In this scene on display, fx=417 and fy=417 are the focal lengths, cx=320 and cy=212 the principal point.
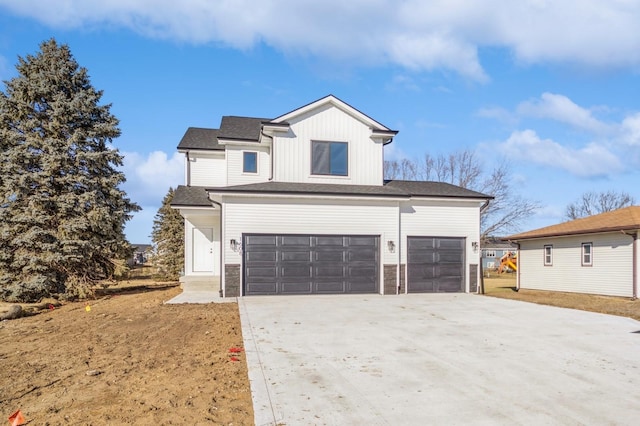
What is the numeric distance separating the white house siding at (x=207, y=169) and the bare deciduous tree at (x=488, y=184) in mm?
24417

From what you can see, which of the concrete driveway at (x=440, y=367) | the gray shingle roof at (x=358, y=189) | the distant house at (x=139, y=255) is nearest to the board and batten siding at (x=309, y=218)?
the gray shingle roof at (x=358, y=189)

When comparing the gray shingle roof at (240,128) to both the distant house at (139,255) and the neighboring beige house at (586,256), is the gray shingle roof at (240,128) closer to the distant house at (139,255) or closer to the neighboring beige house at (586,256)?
the distant house at (139,255)

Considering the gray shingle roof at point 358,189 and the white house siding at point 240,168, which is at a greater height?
the white house siding at point 240,168

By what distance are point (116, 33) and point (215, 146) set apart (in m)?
6.41

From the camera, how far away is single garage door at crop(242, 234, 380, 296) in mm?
14602

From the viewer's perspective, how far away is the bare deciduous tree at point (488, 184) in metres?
36.3

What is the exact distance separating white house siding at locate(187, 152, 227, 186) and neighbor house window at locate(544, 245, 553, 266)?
661 inches

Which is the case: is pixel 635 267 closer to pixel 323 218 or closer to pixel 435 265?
pixel 435 265

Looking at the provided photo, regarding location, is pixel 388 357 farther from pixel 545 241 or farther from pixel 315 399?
pixel 545 241

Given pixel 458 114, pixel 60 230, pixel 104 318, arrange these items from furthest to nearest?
pixel 458 114, pixel 60 230, pixel 104 318

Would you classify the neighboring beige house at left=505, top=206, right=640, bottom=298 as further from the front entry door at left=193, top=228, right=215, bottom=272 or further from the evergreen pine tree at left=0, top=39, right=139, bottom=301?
the evergreen pine tree at left=0, top=39, right=139, bottom=301

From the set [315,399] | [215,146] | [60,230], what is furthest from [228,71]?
[315,399]

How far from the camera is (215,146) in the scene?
1889cm

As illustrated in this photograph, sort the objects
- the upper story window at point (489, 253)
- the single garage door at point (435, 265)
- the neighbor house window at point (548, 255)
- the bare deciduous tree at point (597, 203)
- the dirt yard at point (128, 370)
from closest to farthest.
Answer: the dirt yard at point (128, 370), the single garage door at point (435, 265), the neighbor house window at point (548, 255), the bare deciduous tree at point (597, 203), the upper story window at point (489, 253)
